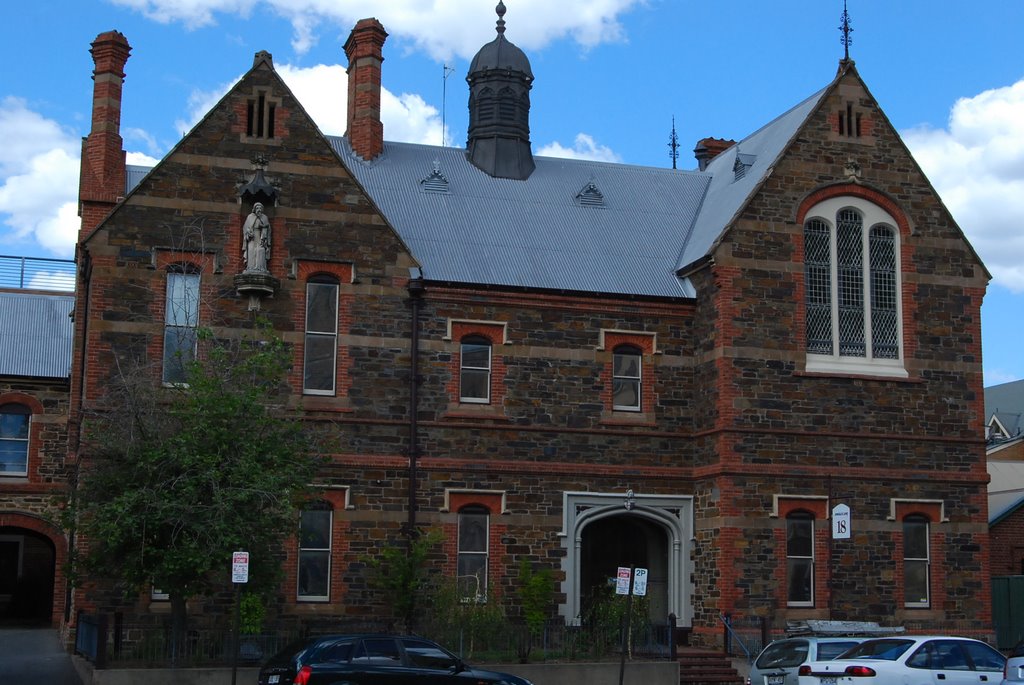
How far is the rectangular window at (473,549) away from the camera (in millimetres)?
30923

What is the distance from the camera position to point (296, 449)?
26219 mm

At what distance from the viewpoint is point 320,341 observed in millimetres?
30938

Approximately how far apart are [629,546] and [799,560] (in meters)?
4.20

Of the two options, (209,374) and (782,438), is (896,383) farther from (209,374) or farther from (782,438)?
(209,374)

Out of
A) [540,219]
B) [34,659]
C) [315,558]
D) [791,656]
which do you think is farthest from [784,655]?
[34,659]

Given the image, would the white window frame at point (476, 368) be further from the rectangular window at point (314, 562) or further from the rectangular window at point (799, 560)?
the rectangular window at point (799, 560)

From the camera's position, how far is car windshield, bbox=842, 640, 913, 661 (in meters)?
22.0

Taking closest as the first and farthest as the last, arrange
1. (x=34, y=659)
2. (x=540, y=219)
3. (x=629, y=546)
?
1. (x=34, y=659)
2. (x=629, y=546)
3. (x=540, y=219)

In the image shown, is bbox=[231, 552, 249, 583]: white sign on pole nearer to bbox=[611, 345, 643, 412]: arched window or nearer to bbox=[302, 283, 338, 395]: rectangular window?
bbox=[302, 283, 338, 395]: rectangular window

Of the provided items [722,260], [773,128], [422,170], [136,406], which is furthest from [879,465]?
[136,406]

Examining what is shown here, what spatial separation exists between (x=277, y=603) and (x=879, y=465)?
13654 millimetres

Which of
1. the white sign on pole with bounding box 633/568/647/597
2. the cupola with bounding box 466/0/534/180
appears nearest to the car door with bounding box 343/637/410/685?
the white sign on pole with bounding box 633/568/647/597

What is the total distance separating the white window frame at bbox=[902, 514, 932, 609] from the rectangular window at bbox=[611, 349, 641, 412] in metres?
6.68

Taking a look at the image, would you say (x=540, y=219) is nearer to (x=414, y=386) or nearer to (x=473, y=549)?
(x=414, y=386)
